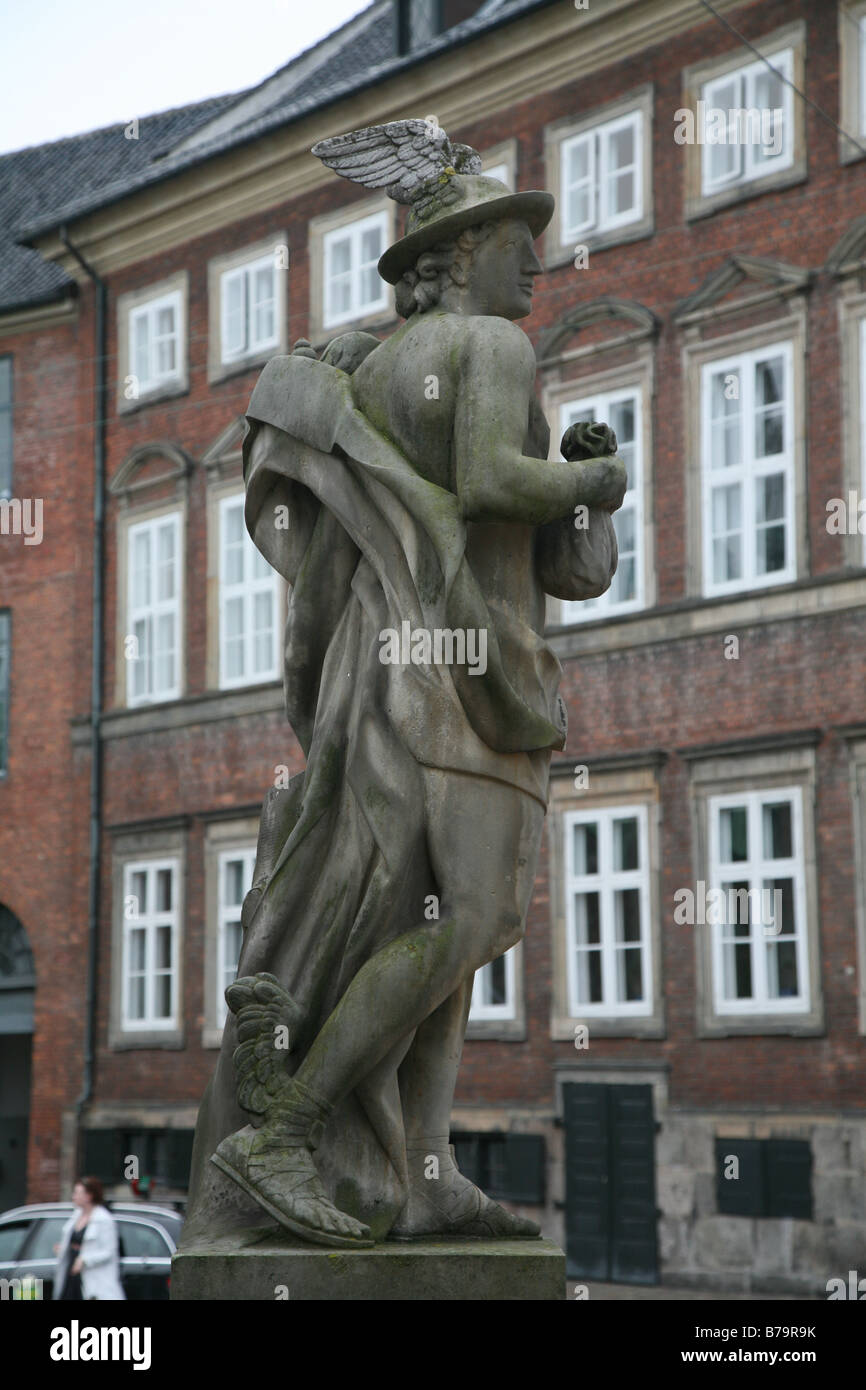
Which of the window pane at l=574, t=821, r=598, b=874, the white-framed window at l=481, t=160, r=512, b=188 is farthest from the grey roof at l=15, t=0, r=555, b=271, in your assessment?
the window pane at l=574, t=821, r=598, b=874

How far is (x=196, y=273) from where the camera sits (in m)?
30.3

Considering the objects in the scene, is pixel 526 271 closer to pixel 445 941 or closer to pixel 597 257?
pixel 445 941

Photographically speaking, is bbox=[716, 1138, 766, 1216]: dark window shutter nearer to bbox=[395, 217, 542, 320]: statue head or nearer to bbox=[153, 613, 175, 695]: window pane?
bbox=[153, 613, 175, 695]: window pane

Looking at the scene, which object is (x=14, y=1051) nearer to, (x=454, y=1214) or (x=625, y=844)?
(x=625, y=844)

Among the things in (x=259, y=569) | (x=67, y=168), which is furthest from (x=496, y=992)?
(x=67, y=168)

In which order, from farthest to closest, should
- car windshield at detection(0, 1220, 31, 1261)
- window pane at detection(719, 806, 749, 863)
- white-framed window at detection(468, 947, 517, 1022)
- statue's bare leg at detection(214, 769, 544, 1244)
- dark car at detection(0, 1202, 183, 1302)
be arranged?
white-framed window at detection(468, 947, 517, 1022) → window pane at detection(719, 806, 749, 863) → car windshield at detection(0, 1220, 31, 1261) → dark car at detection(0, 1202, 183, 1302) → statue's bare leg at detection(214, 769, 544, 1244)

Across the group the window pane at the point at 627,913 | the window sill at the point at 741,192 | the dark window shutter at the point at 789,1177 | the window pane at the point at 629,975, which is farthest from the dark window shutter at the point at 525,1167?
the window sill at the point at 741,192

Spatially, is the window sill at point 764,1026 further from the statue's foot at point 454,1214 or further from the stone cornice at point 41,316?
the statue's foot at point 454,1214

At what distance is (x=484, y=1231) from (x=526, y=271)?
2158 mm

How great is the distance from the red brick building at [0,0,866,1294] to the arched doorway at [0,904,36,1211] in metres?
0.14

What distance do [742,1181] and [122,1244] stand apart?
718 centimetres

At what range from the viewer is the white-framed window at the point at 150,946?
94.3ft

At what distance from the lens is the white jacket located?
12695 millimetres

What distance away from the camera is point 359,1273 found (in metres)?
4.25
